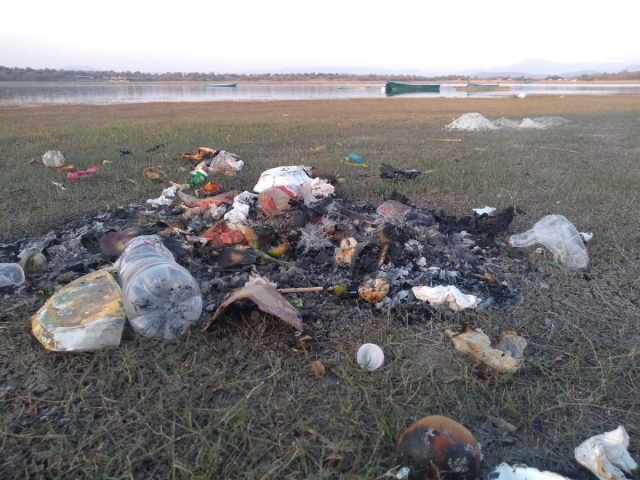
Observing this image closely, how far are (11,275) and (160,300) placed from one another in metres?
1.41

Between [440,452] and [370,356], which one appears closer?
[440,452]

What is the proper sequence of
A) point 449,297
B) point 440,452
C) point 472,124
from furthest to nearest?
point 472,124
point 449,297
point 440,452

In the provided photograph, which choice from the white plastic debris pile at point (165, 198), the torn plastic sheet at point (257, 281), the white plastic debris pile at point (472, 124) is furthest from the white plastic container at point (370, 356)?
the white plastic debris pile at point (472, 124)

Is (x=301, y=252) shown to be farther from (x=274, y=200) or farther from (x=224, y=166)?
(x=224, y=166)

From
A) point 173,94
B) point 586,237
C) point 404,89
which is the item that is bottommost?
point 586,237

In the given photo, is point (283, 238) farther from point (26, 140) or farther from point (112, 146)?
point (26, 140)

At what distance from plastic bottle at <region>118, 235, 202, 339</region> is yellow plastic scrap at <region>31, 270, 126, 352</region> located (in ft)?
0.29

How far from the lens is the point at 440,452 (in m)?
1.79

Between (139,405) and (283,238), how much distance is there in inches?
80.5

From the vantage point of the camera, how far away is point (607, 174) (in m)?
6.92

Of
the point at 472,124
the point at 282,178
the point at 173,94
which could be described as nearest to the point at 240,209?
the point at 282,178

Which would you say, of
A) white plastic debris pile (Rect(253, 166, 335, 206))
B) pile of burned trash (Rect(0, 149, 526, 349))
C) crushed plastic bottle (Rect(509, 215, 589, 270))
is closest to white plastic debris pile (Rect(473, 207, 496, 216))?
pile of burned trash (Rect(0, 149, 526, 349))

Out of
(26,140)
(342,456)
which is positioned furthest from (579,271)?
(26,140)

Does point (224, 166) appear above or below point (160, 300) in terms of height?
above
